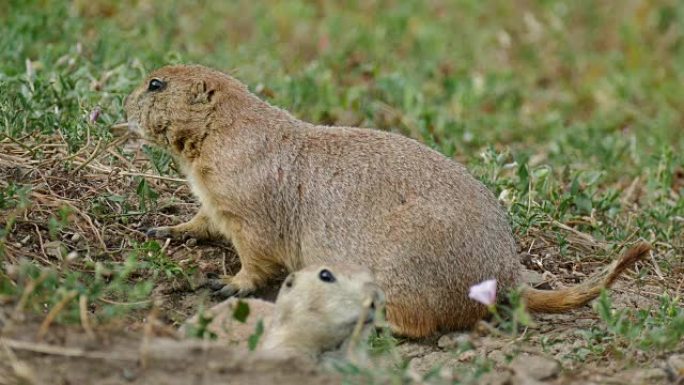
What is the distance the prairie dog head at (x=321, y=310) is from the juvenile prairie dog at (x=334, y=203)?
2.44 ft

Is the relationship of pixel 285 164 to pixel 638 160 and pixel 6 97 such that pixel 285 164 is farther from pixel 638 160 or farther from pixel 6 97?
pixel 638 160

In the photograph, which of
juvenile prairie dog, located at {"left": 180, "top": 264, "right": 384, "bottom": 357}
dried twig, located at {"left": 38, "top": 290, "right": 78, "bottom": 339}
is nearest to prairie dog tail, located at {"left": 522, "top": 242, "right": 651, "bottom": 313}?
juvenile prairie dog, located at {"left": 180, "top": 264, "right": 384, "bottom": 357}

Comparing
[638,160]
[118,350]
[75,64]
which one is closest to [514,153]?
[638,160]

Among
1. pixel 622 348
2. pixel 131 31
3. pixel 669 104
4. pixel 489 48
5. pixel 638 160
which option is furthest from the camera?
pixel 489 48

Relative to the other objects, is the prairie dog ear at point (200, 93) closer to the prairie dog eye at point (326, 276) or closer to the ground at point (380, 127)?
the ground at point (380, 127)

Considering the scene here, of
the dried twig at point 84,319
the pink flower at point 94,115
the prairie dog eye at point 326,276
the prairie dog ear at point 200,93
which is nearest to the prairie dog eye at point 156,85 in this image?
the prairie dog ear at point 200,93

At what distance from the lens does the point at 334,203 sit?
549 cm

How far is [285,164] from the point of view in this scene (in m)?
5.57

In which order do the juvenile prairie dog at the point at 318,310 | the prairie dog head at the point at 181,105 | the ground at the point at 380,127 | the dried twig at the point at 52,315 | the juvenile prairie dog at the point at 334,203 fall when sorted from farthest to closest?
1. the prairie dog head at the point at 181,105
2. the juvenile prairie dog at the point at 334,203
3. the juvenile prairie dog at the point at 318,310
4. the ground at the point at 380,127
5. the dried twig at the point at 52,315

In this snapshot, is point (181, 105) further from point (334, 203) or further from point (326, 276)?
point (326, 276)

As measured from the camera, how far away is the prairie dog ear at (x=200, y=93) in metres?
5.68

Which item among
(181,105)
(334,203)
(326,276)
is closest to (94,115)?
(181,105)

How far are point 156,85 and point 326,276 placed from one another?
170 centimetres

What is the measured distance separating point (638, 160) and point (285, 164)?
3444 mm
